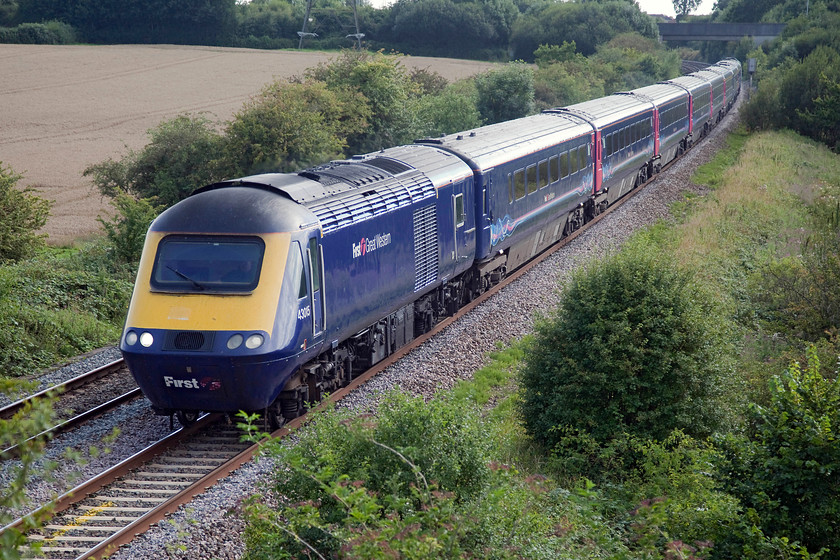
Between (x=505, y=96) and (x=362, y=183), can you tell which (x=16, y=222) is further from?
(x=505, y=96)

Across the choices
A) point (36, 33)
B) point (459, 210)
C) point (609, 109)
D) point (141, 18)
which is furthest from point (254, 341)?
point (141, 18)

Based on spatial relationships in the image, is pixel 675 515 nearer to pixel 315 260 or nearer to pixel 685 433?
pixel 685 433

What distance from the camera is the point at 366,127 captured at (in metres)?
30.4

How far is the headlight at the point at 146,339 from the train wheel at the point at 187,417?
1.17 m

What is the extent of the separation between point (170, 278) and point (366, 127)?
811 inches

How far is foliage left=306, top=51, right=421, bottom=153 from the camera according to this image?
3087 cm

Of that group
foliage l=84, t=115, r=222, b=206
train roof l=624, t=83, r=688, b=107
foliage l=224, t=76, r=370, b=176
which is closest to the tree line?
train roof l=624, t=83, r=688, b=107

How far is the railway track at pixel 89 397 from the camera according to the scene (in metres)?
11.6

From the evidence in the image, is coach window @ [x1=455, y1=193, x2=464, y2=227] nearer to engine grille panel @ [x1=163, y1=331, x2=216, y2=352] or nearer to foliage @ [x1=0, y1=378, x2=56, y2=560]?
engine grille panel @ [x1=163, y1=331, x2=216, y2=352]

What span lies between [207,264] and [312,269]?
4.31 feet

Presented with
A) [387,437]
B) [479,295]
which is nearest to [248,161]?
[479,295]

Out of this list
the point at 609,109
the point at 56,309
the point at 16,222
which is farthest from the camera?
the point at 609,109

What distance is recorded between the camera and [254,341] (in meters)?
10.0

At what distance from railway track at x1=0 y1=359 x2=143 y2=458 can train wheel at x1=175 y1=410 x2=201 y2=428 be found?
1.34m
